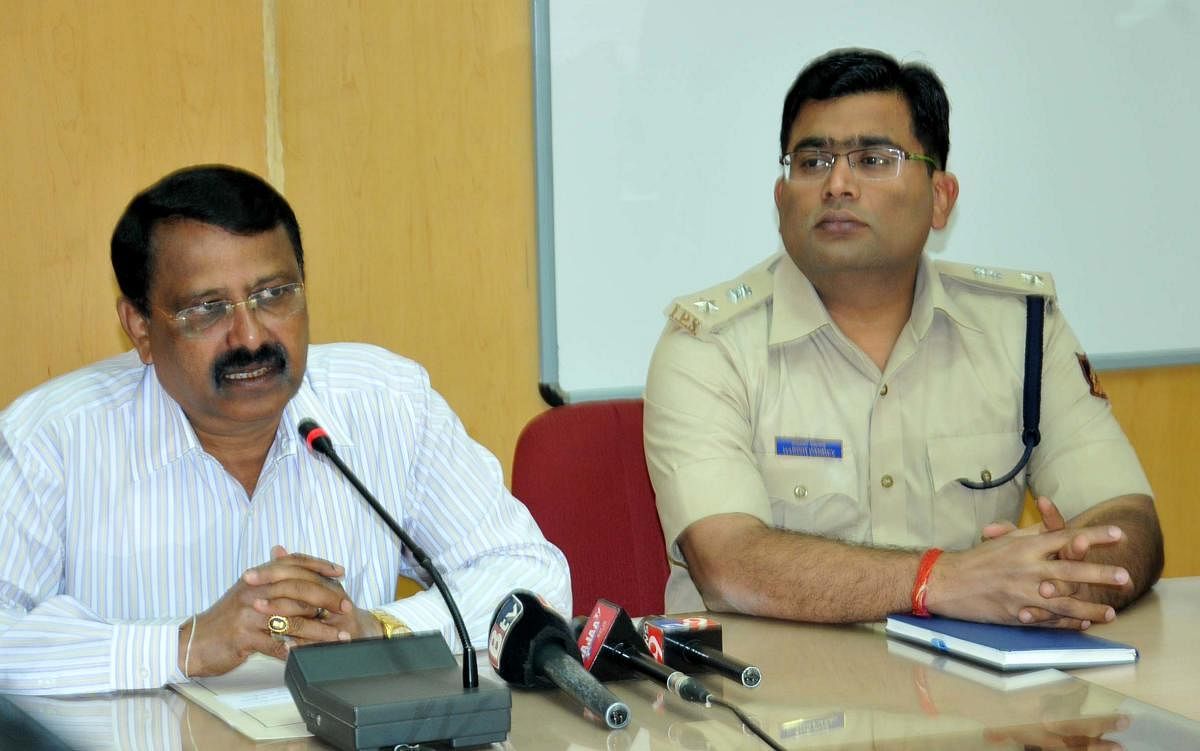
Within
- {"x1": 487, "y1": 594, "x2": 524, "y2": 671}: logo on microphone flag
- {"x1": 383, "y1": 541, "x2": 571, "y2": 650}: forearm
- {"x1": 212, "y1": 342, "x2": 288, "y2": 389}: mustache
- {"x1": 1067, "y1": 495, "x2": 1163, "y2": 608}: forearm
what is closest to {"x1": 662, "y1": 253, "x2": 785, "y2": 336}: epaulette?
{"x1": 383, "y1": 541, "x2": 571, "y2": 650}: forearm

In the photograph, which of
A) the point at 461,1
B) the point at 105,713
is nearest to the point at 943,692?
the point at 105,713

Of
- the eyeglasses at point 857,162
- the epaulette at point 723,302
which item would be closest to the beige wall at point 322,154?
the epaulette at point 723,302

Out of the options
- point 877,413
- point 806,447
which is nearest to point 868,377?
→ point 877,413

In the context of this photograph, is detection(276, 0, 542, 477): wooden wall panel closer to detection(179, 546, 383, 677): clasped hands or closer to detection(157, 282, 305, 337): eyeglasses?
detection(157, 282, 305, 337): eyeglasses

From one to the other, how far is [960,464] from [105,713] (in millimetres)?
1566

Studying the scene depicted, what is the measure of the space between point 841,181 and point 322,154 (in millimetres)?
1231

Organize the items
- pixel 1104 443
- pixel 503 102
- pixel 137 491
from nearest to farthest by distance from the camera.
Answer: pixel 137 491, pixel 1104 443, pixel 503 102

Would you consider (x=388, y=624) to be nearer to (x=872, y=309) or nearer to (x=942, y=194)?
(x=872, y=309)

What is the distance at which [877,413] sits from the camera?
97.8 inches

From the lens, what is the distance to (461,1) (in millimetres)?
3150

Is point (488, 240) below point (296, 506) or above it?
above

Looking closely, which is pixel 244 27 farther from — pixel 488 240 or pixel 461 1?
pixel 488 240

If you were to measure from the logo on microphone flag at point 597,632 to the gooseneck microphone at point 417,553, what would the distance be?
0.13 meters

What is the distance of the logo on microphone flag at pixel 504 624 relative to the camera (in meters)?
1.54
